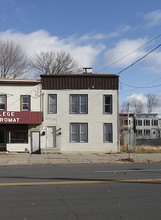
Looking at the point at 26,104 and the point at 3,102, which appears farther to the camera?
the point at 26,104

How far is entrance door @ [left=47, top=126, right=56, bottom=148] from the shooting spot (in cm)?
2491

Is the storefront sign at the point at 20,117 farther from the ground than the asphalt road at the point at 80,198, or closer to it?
farther from the ground

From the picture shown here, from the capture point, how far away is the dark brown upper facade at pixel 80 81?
82.1 ft

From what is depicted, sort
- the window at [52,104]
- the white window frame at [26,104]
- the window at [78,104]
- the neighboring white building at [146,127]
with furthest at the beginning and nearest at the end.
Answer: the neighboring white building at [146,127], the window at [78,104], the window at [52,104], the white window frame at [26,104]

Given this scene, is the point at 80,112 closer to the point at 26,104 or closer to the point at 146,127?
the point at 26,104

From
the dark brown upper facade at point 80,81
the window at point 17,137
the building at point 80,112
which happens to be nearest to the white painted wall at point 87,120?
the building at point 80,112

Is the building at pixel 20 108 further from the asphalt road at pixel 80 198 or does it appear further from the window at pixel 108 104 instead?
the asphalt road at pixel 80 198

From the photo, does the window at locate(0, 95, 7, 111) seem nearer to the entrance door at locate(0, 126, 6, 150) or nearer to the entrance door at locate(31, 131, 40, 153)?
the entrance door at locate(0, 126, 6, 150)

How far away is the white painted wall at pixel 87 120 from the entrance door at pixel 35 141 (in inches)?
18.4

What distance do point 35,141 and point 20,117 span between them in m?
2.83

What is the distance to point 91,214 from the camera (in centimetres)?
605

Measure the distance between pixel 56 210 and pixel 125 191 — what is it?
2.85 m

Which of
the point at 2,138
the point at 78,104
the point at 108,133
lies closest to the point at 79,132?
the point at 78,104

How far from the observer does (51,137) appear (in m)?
25.0
